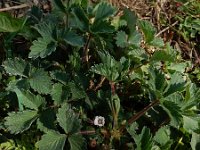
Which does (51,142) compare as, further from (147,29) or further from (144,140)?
(147,29)

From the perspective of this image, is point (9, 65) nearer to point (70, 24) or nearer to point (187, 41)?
point (70, 24)

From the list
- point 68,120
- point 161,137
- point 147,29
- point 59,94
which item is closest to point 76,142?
point 68,120

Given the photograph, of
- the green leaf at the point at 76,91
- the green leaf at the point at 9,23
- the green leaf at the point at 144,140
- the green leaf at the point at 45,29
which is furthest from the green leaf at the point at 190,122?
the green leaf at the point at 9,23

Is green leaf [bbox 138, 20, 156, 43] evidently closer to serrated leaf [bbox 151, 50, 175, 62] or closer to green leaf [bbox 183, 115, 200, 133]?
serrated leaf [bbox 151, 50, 175, 62]

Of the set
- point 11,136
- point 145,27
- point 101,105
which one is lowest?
point 11,136

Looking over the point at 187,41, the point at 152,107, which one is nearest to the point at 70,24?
the point at 152,107

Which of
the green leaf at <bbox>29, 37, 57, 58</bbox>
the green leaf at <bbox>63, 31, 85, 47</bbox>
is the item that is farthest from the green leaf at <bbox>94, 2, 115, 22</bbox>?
the green leaf at <bbox>29, 37, 57, 58</bbox>
